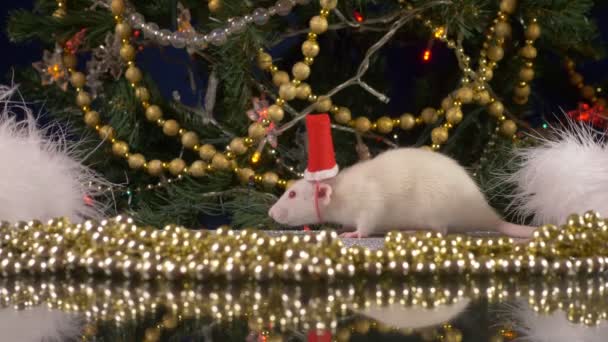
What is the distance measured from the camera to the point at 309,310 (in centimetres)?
62

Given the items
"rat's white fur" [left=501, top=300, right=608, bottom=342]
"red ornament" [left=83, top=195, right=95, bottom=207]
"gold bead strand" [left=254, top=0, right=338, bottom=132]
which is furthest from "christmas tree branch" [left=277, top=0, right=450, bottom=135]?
"rat's white fur" [left=501, top=300, right=608, bottom=342]

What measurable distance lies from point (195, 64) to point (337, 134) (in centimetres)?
25

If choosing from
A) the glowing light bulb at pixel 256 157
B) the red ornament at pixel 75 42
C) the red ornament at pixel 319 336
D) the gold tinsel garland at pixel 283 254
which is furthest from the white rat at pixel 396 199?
the red ornament at pixel 75 42

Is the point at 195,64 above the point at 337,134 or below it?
above

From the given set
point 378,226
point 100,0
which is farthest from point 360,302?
point 100,0

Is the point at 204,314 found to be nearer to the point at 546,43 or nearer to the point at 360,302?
the point at 360,302

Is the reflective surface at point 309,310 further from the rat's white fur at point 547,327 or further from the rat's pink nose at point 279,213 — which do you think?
the rat's pink nose at point 279,213

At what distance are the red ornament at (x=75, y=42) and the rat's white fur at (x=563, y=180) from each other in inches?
23.4

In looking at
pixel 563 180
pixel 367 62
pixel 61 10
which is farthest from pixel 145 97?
pixel 563 180

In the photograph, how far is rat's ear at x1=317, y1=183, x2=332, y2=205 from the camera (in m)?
0.87

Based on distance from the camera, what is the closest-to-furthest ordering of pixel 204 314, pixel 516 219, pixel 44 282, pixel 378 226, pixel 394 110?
1. pixel 204 314
2. pixel 44 282
3. pixel 378 226
4. pixel 516 219
5. pixel 394 110

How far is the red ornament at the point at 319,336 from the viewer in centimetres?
53

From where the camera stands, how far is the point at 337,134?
121 cm

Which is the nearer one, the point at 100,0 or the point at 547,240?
the point at 547,240
